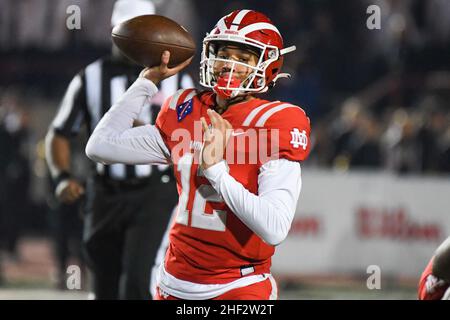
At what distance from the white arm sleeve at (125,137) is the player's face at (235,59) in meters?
0.26

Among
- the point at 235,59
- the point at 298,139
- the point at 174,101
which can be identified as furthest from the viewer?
the point at 174,101

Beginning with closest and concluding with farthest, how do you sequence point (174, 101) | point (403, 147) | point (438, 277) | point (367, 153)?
point (174, 101), point (438, 277), point (403, 147), point (367, 153)

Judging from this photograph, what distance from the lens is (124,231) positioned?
452 cm

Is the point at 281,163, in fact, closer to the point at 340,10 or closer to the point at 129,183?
the point at 129,183

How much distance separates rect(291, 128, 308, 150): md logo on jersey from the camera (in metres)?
3.10

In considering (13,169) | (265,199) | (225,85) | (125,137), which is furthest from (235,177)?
(13,169)

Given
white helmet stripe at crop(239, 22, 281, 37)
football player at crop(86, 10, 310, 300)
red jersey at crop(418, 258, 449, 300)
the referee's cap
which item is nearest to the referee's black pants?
the referee's cap

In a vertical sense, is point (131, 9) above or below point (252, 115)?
above

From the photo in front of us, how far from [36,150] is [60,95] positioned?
0.76 metres

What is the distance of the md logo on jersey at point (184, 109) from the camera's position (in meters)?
3.29

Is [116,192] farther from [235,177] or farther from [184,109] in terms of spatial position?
[235,177]

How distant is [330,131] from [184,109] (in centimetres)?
670
